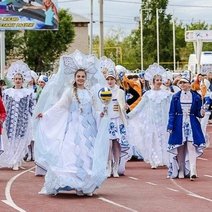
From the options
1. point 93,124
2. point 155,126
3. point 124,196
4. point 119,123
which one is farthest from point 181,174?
point 93,124

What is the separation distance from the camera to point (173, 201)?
13219 mm

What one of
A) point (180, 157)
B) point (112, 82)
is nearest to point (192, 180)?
point (180, 157)

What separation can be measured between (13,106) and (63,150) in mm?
6202

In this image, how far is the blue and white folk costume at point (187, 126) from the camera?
53.8ft

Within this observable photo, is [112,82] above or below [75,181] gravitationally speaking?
above

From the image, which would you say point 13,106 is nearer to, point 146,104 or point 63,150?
point 146,104

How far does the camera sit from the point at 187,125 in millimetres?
16469

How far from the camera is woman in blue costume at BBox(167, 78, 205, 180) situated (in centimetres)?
1641

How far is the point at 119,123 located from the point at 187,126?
67.6 inches

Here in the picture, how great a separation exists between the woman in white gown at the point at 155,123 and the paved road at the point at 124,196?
1.43 metres

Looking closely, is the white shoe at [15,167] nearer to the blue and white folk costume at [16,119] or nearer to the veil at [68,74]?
the blue and white folk costume at [16,119]

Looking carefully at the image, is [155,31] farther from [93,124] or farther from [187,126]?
[93,124]

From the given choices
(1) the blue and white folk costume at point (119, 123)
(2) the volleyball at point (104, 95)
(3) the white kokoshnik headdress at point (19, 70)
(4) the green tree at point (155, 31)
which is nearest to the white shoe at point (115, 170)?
(1) the blue and white folk costume at point (119, 123)

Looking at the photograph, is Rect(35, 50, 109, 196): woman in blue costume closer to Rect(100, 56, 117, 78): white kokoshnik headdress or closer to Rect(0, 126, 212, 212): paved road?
Rect(0, 126, 212, 212): paved road
